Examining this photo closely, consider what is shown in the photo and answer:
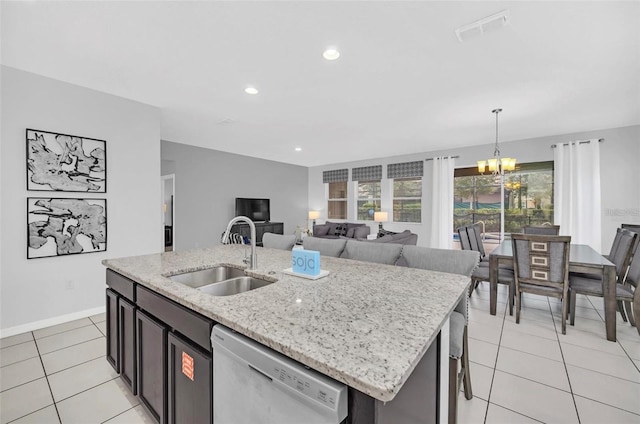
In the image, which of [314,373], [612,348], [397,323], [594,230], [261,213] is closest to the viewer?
[314,373]

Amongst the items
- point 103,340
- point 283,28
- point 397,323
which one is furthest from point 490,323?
point 103,340

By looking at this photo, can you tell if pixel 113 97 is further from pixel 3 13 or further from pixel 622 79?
pixel 622 79

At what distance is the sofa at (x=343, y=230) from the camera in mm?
6777

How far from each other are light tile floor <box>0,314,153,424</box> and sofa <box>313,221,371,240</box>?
5.12 m

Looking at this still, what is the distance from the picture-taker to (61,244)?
9.39 ft

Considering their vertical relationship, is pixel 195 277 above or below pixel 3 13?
below

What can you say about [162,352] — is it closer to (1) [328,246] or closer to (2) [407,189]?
(1) [328,246]

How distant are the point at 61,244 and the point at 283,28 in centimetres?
310

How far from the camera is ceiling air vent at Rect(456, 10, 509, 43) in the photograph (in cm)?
194

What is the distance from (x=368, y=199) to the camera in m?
7.89

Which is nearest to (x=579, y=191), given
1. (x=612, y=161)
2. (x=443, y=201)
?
(x=612, y=161)

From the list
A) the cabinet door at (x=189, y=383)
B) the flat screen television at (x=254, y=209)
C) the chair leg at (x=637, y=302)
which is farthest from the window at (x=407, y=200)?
the cabinet door at (x=189, y=383)

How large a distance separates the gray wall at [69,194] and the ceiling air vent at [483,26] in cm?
360

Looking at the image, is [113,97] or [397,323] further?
[113,97]
